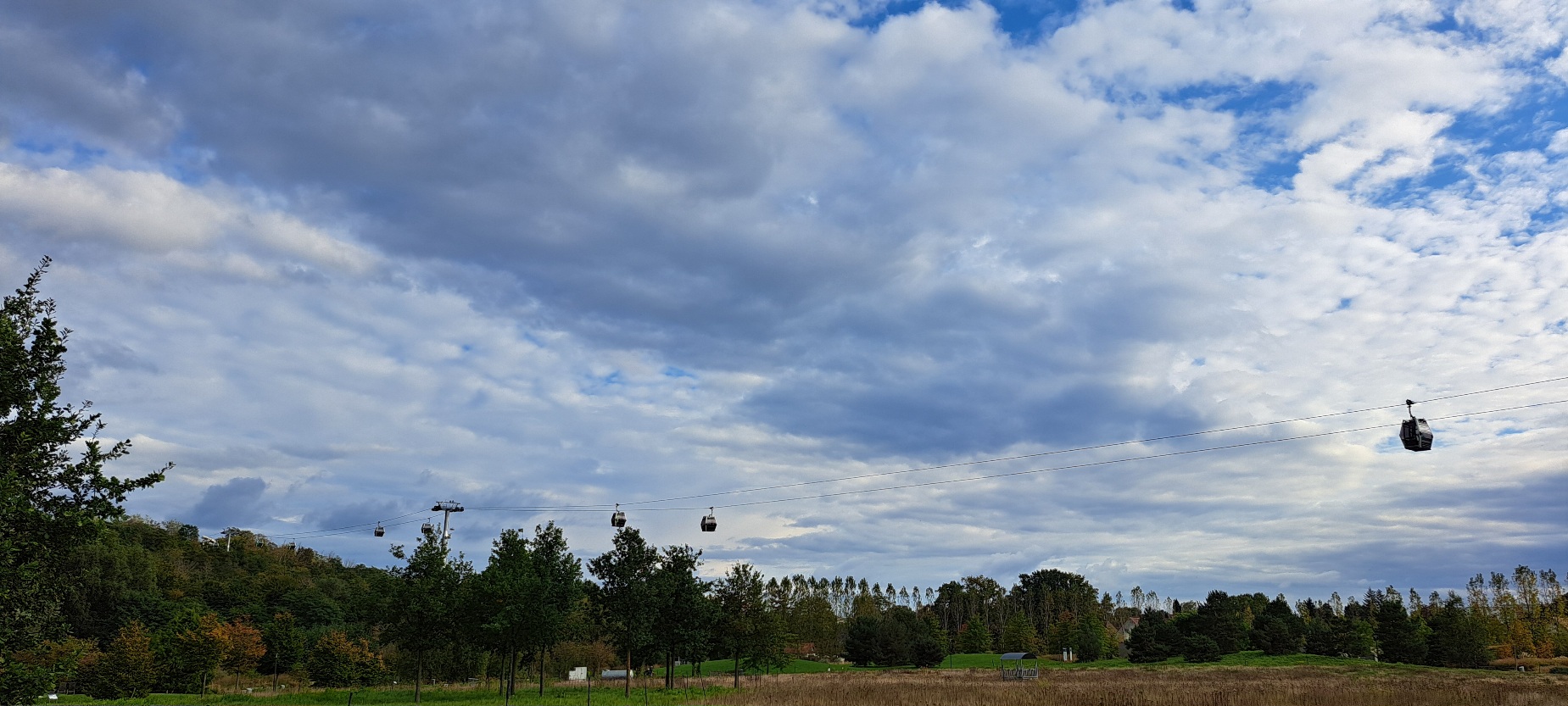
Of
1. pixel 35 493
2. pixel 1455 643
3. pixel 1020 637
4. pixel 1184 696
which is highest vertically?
pixel 35 493

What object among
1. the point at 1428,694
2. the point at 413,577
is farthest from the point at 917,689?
the point at 413,577

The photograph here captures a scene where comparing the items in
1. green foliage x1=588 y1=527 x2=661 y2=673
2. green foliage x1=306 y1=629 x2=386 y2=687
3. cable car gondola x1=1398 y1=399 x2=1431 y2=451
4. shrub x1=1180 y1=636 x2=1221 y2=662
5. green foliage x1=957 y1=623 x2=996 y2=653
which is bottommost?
green foliage x1=957 y1=623 x2=996 y2=653

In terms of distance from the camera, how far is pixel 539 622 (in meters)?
51.2

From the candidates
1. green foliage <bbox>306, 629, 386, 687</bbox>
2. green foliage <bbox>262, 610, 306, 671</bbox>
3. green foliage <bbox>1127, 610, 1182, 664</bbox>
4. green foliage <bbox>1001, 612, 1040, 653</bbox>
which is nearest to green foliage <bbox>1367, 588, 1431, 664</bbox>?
green foliage <bbox>1127, 610, 1182, 664</bbox>

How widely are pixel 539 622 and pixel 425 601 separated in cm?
760

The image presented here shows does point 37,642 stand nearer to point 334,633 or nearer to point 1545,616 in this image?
point 334,633

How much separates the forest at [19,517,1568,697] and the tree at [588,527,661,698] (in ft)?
0.37

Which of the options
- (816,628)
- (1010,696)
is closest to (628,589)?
(1010,696)

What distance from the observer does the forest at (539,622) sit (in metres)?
53.6

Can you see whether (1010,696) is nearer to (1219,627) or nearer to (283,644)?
(283,644)

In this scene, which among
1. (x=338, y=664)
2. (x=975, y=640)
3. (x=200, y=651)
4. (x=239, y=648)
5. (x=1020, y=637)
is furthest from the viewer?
(x=975, y=640)

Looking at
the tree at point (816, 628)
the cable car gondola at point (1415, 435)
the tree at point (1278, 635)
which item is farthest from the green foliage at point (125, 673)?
the tree at point (1278, 635)

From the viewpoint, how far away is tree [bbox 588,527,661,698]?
172 ft

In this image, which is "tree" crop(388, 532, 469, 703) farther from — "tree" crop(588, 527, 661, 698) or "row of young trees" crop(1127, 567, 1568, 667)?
"row of young trees" crop(1127, 567, 1568, 667)
